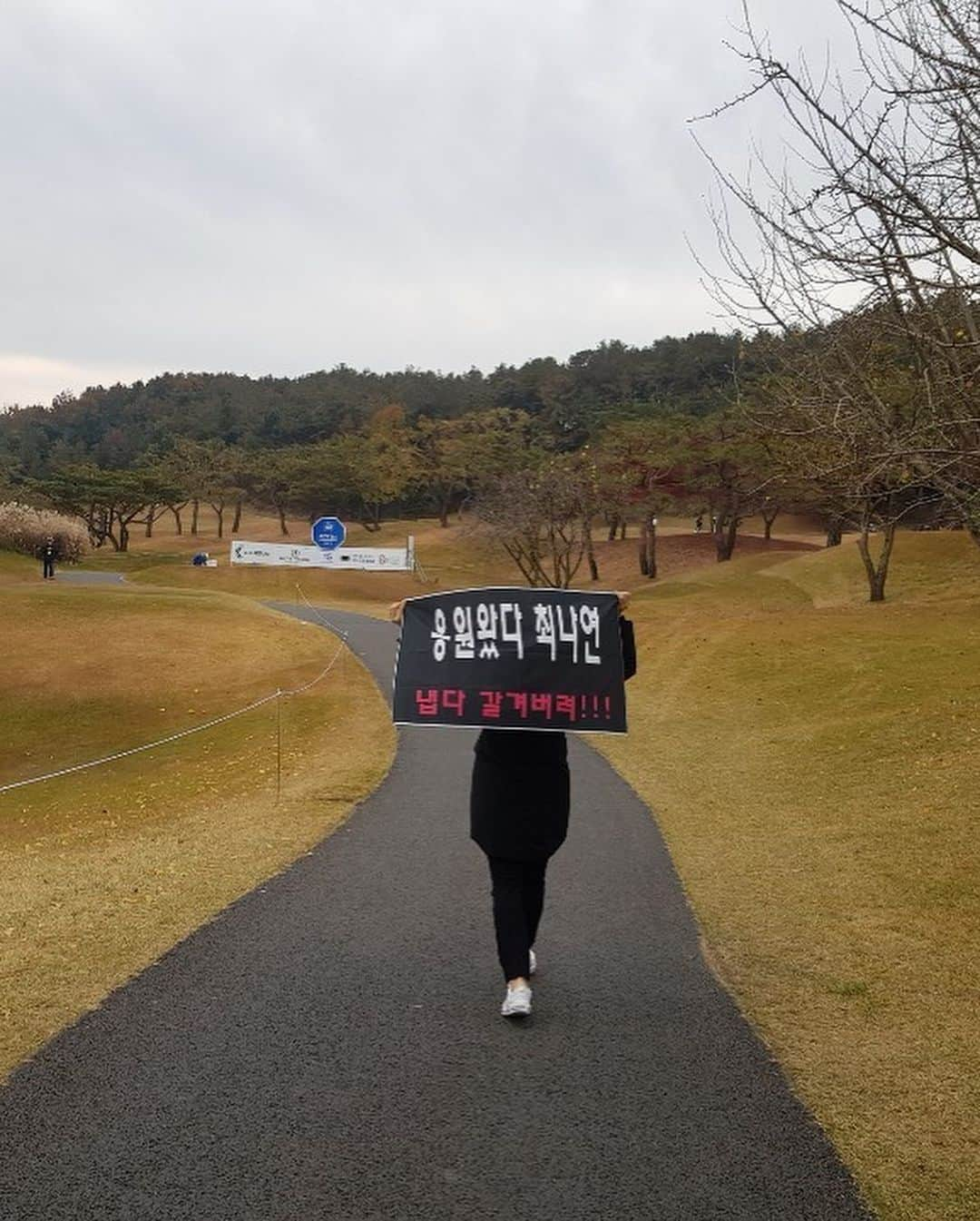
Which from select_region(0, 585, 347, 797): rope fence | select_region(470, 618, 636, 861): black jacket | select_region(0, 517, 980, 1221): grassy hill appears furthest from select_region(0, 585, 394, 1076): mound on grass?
select_region(470, 618, 636, 861): black jacket

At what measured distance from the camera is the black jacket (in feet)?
18.3

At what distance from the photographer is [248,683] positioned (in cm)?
2769

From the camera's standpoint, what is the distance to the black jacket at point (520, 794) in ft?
18.3

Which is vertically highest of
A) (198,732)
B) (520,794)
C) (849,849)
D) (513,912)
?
(520,794)

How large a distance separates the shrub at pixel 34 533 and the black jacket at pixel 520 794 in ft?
202

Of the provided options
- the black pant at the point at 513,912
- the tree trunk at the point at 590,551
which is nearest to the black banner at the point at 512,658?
the black pant at the point at 513,912

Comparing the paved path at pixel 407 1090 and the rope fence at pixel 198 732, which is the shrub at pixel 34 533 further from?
the paved path at pixel 407 1090

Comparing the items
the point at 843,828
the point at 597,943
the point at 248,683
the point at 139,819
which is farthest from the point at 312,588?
the point at 597,943

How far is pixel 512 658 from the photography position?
6008 millimetres

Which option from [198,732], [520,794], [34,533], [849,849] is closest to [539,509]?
[34,533]

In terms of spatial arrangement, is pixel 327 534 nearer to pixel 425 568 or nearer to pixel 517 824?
pixel 425 568

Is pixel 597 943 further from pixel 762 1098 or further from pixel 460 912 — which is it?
pixel 762 1098

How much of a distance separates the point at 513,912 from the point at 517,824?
0.48 m

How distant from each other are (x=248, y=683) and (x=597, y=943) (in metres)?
21.8
